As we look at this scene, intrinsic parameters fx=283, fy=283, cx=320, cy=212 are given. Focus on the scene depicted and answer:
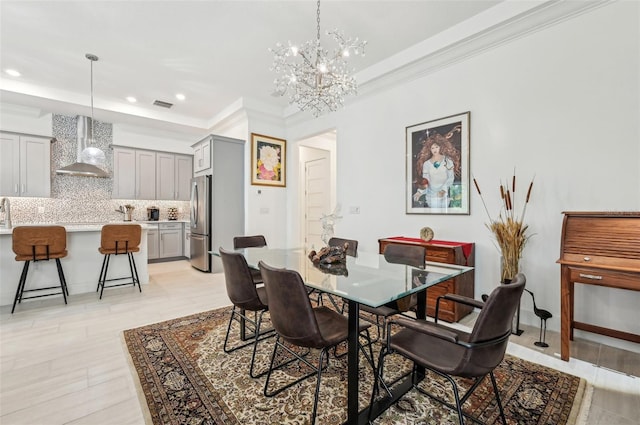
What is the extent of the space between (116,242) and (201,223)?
157cm

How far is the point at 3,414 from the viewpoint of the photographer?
5.53ft

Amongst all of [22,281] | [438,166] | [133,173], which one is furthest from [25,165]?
[438,166]

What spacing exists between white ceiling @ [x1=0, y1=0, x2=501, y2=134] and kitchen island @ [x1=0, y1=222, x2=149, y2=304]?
2.33 meters

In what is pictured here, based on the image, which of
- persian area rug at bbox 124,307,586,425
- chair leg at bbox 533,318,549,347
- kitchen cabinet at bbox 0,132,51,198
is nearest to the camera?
persian area rug at bbox 124,307,586,425

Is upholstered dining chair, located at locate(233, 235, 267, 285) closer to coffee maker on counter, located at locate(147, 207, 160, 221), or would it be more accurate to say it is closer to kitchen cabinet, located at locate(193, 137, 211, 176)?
kitchen cabinet, located at locate(193, 137, 211, 176)

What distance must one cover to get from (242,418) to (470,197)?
3.04 metres

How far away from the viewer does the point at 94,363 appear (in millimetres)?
2238

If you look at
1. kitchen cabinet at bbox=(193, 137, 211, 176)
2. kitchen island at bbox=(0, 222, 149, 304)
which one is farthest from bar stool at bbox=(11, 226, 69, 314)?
kitchen cabinet at bbox=(193, 137, 211, 176)

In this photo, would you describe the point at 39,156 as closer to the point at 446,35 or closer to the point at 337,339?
the point at 337,339

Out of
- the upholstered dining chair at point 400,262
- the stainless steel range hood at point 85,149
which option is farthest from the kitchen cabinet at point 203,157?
the upholstered dining chair at point 400,262

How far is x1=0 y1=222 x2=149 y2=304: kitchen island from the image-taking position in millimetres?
3528

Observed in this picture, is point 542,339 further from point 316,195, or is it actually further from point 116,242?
point 116,242

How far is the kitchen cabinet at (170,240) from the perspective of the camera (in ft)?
21.4

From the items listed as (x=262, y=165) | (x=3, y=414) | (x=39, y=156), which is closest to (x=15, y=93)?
(x=39, y=156)
